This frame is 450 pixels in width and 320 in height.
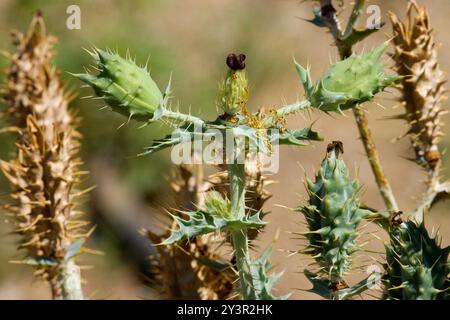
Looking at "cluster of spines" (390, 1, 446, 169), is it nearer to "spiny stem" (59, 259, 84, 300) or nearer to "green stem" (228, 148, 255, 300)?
"green stem" (228, 148, 255, 300)

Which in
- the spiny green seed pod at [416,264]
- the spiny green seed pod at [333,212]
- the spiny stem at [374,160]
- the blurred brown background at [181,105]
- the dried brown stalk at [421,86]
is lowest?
the spiny green seed pod at [416,264]

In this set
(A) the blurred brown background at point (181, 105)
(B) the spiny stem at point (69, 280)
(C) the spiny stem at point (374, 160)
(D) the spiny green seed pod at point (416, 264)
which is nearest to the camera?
(D) the spiny green seed pod at point (416, 264)

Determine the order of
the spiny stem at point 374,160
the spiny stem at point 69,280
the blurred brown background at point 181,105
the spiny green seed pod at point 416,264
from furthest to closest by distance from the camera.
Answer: the blurred brown background at point 181,105
the spiny stem at point 69,280
the spiny stem at point 374,160
the spiny green seed pod at point 416,264

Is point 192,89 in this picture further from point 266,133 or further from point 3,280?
point 266,133

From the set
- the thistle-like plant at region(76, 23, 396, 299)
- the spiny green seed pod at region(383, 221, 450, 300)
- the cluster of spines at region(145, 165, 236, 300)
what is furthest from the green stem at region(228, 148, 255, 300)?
the cluster of spines at region(145, 165, 236, 300)

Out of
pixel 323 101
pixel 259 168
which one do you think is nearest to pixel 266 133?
pixel 323 101

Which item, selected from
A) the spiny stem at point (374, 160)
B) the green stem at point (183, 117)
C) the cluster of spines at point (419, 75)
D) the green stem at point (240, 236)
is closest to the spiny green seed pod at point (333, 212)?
the green stem at point (240, 236)

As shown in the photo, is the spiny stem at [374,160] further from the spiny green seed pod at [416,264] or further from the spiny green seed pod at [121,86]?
the spiny green seed pod at [121,86]
